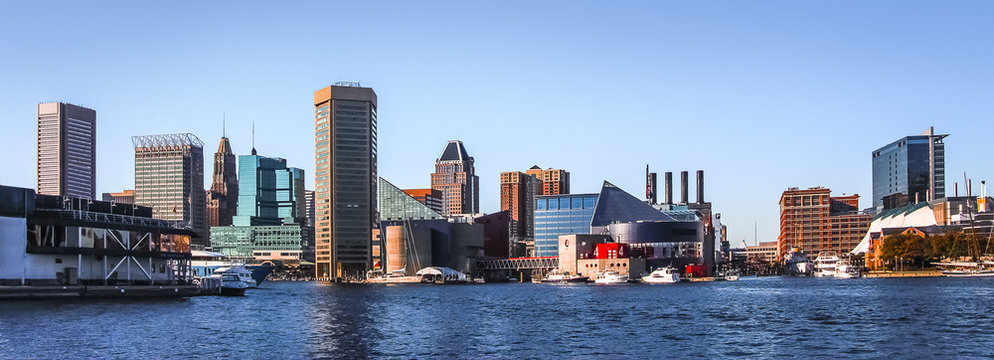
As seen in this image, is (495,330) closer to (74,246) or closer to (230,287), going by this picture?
(74,246)

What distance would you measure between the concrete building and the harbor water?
4.27 meters

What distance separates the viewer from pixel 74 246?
119938mm

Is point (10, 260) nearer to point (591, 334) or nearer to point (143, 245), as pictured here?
point (143, 245)

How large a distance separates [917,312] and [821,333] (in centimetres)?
2945

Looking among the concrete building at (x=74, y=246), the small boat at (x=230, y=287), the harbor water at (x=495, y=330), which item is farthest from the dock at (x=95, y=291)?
the small boat at (x=230, y=287)

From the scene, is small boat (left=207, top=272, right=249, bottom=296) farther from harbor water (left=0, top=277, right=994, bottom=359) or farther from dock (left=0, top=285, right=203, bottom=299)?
harbor water (left=0, top=277, right=994, bottom=359)

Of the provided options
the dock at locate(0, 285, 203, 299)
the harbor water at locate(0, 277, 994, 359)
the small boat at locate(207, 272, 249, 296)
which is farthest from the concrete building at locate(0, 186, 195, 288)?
the small boat at locate(207, 272, 249, 296)

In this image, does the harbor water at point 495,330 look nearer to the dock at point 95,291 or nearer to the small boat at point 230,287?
the dock at point 95,291

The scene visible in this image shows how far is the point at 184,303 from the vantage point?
4766 inches

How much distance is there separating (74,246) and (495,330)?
60528mm

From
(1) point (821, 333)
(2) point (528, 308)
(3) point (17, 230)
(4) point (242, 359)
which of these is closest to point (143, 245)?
(3) point (17, 230)

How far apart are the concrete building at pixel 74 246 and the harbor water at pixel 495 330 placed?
14.0ft

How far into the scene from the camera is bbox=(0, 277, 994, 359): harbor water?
224ft

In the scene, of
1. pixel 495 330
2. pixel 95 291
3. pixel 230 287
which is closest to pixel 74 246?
pixel 95 291
